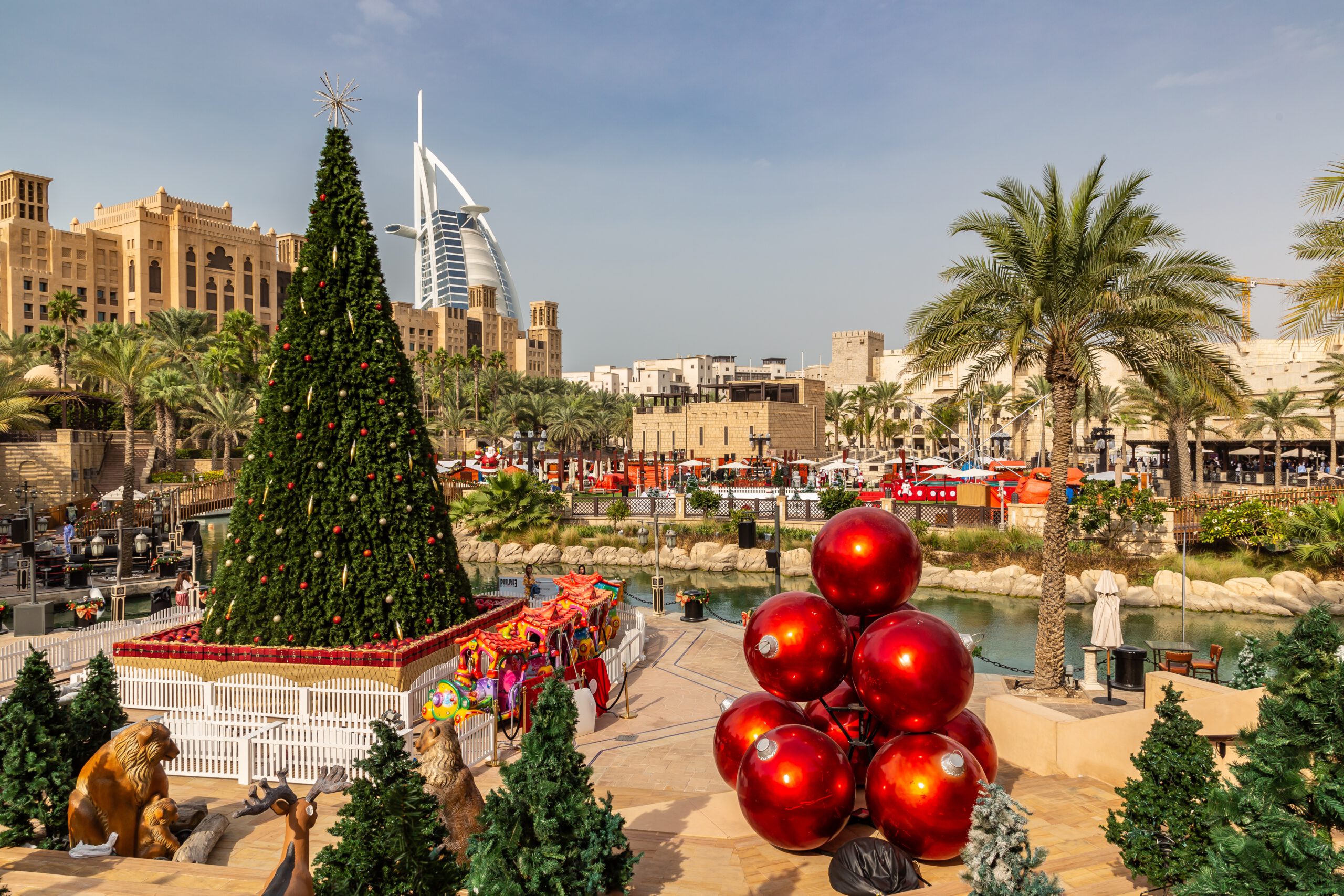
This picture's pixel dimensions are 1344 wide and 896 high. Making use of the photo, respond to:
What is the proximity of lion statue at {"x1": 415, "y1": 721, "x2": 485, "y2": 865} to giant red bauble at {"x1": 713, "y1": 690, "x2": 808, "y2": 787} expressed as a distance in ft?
7.26

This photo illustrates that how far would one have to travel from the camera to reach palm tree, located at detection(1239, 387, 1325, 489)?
149ft

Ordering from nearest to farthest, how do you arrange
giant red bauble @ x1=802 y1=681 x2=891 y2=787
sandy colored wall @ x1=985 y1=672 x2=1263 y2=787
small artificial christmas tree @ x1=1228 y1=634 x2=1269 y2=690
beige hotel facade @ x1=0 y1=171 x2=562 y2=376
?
giant red bauble @ x1=802 y1=681 x2=891 y2=787, sandy colored wall @ x1=985 y1=672 x2=1263 y2=787, small artificial christmas tree @ x1=1228 y1=634 x2=1269 y2=690, beige hotel facade @ x1=0 y1=171 x2=562 y2=376

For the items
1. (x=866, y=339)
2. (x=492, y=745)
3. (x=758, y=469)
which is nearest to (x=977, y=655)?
(x=492, y=745)

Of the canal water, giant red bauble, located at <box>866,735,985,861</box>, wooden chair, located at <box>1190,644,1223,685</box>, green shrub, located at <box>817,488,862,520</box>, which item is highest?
green shrub, located at <box>817,488,862,520</box>

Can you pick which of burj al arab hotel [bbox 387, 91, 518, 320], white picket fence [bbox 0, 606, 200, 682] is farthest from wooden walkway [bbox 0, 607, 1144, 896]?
burj al arab hotel [bbox 387, 91, 518, 320]

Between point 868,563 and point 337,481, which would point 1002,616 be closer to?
point 868,563

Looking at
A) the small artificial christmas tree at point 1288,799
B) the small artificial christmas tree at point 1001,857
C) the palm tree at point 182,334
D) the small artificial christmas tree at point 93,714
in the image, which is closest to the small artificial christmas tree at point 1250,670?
the small artificial christmas tree at point 1288,799

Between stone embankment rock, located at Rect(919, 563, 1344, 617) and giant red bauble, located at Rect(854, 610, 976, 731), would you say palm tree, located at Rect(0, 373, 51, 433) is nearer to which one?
stone embankment rock, located at Rect(919, 563, 1344, 617)

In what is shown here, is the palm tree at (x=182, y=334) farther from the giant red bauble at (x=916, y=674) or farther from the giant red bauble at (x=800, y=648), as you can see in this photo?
the giant red bauble at (x=916, y=674)

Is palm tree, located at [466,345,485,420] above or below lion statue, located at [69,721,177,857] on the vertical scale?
above

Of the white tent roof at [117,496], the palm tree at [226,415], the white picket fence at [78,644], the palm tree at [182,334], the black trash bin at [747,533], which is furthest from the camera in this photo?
the palm tree at [182,334]

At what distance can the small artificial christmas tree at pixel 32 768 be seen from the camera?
7.52 metres

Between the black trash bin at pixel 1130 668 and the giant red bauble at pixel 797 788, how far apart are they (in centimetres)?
884

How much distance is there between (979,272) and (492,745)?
405 inches
